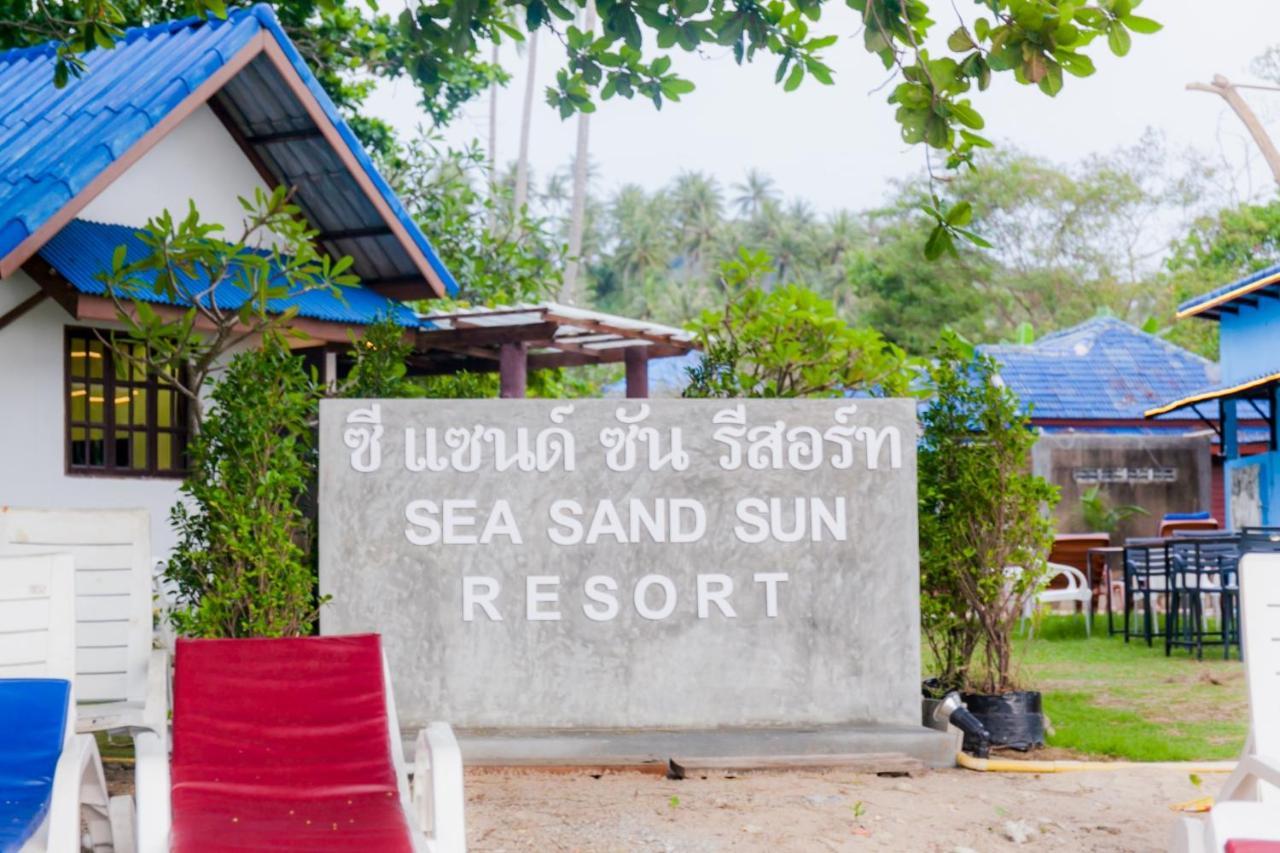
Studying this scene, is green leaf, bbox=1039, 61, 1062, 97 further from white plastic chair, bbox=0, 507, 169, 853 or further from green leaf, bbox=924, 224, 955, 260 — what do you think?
white plastic chair, bbox=0, 507, 169, 853

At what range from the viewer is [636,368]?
640 inches

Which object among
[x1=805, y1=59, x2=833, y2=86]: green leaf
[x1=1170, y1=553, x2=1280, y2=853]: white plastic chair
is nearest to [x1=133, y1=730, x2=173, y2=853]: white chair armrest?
[x1=1170, y1=553, x2=1280, y2=853]: white plastic chair

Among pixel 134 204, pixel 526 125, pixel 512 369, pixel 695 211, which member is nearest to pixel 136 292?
pixel 134 204

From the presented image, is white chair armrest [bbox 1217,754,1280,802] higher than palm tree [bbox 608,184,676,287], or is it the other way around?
palm tree [bbox 608,184,676,287]

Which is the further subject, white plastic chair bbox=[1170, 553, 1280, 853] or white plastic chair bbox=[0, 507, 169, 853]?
white plastic chair bbox=[0, 507, 169, 853]

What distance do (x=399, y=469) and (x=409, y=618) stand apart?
0.71 metres

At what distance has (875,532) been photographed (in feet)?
24.0

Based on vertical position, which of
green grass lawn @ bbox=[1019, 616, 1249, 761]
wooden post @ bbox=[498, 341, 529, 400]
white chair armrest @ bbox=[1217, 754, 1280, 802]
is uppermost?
wooden post @ bbox=[498, 341, 529, 400]

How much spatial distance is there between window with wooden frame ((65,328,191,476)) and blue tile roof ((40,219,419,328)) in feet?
2.50

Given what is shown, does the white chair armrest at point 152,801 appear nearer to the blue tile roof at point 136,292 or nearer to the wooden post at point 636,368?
the blue tile roof at point 136,292

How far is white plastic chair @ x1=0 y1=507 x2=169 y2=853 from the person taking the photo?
6457 mm

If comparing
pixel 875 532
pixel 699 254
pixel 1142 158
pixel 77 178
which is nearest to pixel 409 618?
pixel 875 532

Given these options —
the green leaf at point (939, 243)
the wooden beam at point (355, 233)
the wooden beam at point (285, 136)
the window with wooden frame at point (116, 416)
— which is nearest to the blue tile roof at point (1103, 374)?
the wooden beam at point (355, 233)

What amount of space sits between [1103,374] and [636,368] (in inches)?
416
